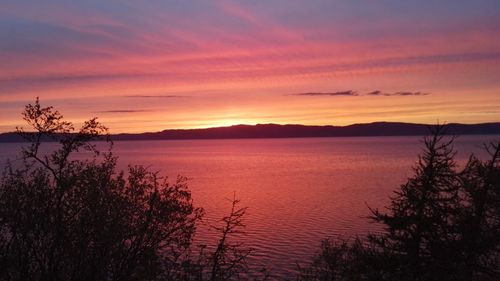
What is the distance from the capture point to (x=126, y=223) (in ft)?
72.9

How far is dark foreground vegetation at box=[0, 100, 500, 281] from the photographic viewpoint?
64.4 ft

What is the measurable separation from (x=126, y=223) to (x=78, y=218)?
213cm

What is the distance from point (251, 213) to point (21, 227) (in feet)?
193

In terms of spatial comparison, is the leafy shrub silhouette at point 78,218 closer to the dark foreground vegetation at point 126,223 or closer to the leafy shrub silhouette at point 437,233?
the dark foreground vegetation at point 126,223

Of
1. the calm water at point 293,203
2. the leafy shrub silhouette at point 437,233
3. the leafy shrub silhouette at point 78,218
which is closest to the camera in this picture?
the leafy shrub silhouette at point 78,218

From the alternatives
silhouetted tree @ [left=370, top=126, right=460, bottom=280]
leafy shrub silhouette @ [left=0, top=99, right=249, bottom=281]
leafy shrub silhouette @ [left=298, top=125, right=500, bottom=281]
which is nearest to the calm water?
leafy shrub silhouette @ [left=298, top=125, right=500, bottom=281]

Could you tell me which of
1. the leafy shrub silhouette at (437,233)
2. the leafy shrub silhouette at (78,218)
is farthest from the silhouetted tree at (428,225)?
the leafy shrub silhouette at (78,218)

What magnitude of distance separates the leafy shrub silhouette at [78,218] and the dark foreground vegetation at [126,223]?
0.14ft

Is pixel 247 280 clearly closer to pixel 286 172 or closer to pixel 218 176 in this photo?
pixel 218 176

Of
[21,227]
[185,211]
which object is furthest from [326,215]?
[21,227]

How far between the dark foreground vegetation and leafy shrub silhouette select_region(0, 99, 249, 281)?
0.04m

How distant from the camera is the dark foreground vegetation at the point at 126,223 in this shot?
1962 centimetres

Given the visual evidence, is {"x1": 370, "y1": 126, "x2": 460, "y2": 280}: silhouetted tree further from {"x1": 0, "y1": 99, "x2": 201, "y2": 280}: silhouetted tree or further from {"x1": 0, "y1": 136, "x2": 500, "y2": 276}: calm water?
{"x1": 0, "y1": 99, "x2": 201, "y2": 280}: silhouetted tree

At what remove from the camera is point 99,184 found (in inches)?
867
